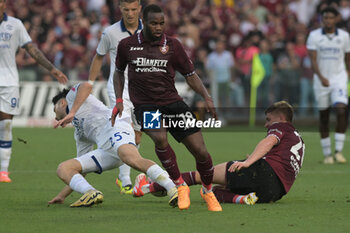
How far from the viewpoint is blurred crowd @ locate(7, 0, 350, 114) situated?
23.2 metres

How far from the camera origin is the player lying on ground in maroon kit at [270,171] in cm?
920

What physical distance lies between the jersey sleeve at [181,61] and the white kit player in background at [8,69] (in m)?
3.70

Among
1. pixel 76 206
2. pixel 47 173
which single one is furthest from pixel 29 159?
pixel 76 206

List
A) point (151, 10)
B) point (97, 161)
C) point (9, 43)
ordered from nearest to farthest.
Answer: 1. point (151, 10)
2. point (97, 161)
3. point (9, 43)

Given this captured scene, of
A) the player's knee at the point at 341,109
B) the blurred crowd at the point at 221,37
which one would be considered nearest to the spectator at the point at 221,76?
the blurred crowd at the point at 221,37

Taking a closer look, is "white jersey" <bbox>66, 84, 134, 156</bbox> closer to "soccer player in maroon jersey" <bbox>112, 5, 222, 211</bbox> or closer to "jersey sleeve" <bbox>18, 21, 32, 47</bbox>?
"soccer player in maroon jersey" <bbox>112, 5, 222, 211</bbox>

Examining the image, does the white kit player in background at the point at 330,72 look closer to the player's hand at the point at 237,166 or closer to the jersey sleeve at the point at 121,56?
the player's hand at the point at 237,166

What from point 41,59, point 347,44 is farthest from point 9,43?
point 347,44

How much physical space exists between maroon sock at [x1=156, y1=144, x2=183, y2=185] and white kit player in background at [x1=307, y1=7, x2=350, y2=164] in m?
6.64

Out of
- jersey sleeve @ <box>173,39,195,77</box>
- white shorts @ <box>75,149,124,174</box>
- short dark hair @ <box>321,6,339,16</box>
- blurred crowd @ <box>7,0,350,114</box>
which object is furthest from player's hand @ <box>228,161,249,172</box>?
blurred crowd @ <box>7,0,350,114</box>

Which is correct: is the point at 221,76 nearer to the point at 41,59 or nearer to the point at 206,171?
the point at 41,59

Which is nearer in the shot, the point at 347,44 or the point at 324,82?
the point at 324,82

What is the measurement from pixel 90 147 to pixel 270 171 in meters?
2.21

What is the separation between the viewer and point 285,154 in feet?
30.4
